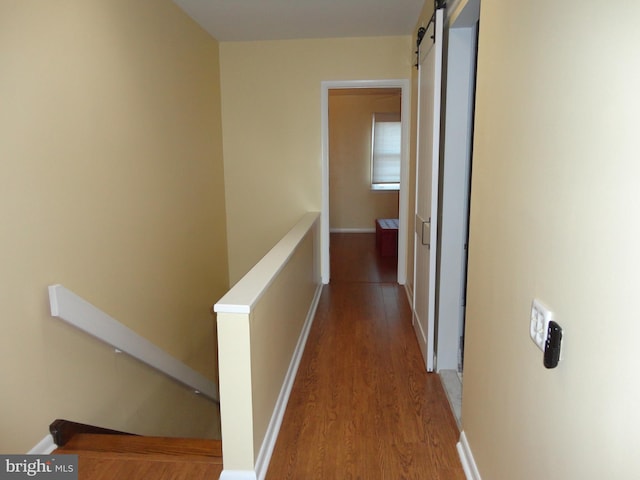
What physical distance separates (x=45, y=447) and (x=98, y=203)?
123 cm

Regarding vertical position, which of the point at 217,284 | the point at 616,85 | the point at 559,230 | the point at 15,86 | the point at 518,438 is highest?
the point at 15,86

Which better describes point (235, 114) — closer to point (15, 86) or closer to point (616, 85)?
point (15, 86)

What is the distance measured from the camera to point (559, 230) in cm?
110

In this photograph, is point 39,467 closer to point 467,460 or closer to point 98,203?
point 98,203

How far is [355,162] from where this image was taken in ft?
26.9

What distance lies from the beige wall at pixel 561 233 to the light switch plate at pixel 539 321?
31 millimetres

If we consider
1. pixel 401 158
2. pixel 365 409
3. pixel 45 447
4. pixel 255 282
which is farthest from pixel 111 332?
pixel 401 158

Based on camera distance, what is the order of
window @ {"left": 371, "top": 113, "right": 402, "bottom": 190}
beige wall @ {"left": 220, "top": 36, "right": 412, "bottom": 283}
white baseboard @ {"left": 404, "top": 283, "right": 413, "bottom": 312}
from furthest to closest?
window @ {"left": 371, "top": 113, "right": 402, "bottom": 190} < beige wall @ {"left": 220, "top": 36, "right": 412, "bottom": 283} < white baseboard @ {"left": 404, "top": 283, "right": 413, "bottom": 312}

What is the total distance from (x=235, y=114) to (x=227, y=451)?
368 cm

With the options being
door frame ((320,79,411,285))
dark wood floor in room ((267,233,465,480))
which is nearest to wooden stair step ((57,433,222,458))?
dark wood floor in room ((267,233,465,480))

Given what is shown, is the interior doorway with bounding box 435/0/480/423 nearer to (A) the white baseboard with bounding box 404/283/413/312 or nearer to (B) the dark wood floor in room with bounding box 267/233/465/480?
(B) the dark wood floor in room with bounding box 267/233/465/480

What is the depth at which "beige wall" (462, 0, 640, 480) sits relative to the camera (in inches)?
32.9

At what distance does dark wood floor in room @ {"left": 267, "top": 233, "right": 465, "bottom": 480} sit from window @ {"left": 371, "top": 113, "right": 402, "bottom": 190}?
4434 mm

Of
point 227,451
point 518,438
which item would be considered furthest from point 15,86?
point 518,438
